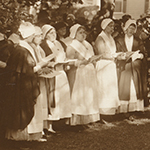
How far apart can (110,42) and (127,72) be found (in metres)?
0.86

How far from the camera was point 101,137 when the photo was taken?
336 inches

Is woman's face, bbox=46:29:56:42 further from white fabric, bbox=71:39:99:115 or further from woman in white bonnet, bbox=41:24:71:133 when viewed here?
white fabric, bbox=71:39:99:115

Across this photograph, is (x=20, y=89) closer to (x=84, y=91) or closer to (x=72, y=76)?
(x=72, y=76)

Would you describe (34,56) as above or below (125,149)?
above

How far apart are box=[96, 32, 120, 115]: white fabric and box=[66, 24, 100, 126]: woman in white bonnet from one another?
390mm

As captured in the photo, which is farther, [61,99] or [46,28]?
[61,99]

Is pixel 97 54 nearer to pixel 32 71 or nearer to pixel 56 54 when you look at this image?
pixel 56 54

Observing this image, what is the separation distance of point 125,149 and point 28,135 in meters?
1.80

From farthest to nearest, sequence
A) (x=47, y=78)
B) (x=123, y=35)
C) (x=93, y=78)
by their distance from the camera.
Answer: (x=123, y=35), (x=93, y=78), (x=47, y=78)

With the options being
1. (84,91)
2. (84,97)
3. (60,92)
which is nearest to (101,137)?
(84,97)

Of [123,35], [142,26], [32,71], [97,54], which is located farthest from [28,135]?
[142,26]

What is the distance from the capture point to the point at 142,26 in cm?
1047

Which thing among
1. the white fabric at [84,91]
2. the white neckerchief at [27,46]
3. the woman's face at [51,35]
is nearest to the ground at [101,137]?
the white fabric at [84,91]

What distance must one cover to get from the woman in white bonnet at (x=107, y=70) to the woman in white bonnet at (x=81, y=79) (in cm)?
37
